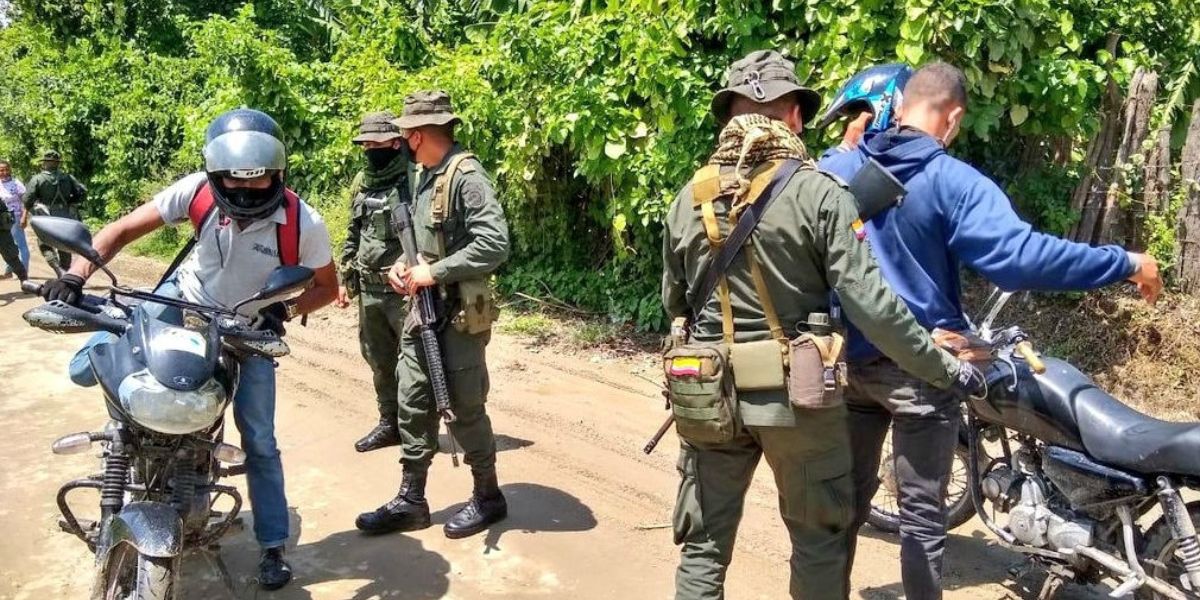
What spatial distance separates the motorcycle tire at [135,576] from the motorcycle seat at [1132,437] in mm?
3053

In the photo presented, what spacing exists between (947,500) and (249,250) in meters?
3.12

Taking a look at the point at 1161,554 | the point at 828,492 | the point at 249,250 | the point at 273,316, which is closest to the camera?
the point at 828,492

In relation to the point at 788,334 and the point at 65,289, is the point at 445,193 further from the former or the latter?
the point at 788,334

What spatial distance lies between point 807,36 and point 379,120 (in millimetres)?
3018

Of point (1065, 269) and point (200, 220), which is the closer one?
point (1065, 269)

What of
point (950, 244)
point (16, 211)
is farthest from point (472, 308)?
point (16, 211)

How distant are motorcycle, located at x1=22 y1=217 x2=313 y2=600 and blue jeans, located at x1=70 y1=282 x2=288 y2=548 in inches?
11.9

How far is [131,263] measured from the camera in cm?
1270

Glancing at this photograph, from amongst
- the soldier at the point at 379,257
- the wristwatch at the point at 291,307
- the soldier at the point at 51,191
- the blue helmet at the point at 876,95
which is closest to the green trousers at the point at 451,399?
the wristwatch at the point at 291,307

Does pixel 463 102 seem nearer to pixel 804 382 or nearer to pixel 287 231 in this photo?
pixel 287 231

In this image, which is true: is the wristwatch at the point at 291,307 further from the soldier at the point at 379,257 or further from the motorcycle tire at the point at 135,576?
the soldier at the point at 379,257

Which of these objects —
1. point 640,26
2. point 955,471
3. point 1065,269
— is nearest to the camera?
point 1065,269

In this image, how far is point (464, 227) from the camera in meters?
4.29

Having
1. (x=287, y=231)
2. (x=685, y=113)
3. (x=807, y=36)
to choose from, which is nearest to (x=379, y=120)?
(x=287, y=231)
